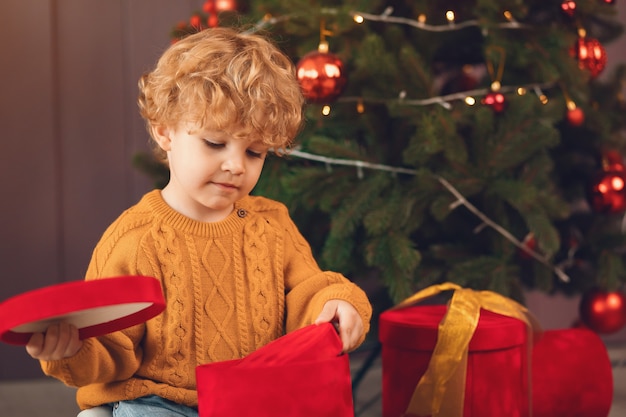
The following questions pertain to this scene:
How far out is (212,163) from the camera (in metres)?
1.05

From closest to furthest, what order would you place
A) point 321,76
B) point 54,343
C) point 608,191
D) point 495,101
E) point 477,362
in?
1. point 54,343
2. point 477,362
3. point 321,76
4. point 495,101
5. point 608,191

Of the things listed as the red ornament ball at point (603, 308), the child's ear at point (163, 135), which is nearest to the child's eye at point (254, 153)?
the child's ear at point (163, 135)

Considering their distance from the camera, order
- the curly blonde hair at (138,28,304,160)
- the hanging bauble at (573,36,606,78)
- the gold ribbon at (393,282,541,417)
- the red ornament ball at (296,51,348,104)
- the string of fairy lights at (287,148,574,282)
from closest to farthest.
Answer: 1. the curly blonde hair at (138,28,304,160)
2. the gold ribbon at (393,282,541,417)
3. the red ornament ball at (296,51,348,104)
4. the string of fairy lights at (287,148,574,282)
5. the hanging bauble at (573,36,606,78)

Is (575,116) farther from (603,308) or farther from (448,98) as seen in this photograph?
(603,308)

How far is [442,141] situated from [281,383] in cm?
70

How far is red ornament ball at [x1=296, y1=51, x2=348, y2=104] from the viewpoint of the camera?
1457 mm

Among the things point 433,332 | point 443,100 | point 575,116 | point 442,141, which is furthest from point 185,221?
point 575,116

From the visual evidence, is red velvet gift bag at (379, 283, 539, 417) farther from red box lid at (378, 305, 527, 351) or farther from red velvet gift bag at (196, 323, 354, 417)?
Answer: red velvet gift bag at (196, 323, 354, 417)

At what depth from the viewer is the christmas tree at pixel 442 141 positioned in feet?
5.02

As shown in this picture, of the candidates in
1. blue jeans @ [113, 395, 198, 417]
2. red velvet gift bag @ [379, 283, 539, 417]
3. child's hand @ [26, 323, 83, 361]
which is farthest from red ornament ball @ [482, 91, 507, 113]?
child's hand @ [26, 323, 83, 361]

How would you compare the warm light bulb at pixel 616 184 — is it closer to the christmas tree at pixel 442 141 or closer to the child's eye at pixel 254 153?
the christmas tree at pixel 442 141

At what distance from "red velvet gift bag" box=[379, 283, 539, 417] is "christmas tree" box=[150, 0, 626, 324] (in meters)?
0.20

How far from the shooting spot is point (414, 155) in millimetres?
1532

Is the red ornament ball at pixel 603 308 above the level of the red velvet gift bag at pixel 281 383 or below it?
below
